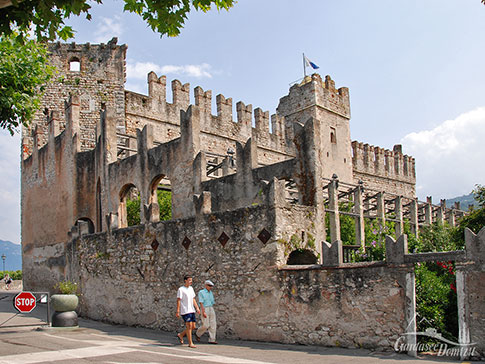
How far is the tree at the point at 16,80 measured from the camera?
14930 mm

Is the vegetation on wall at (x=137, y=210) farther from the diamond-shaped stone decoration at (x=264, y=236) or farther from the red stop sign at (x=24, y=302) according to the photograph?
the diamond-shaped stone decoration at (x=264, y=236)

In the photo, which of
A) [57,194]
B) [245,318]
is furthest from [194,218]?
[57,194]

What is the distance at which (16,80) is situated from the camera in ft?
51.3

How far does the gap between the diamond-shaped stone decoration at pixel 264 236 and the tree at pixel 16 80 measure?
7942 millimetres

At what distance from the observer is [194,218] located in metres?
14.0

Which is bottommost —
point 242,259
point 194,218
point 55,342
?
point 55,342

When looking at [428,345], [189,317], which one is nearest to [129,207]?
[189,317]

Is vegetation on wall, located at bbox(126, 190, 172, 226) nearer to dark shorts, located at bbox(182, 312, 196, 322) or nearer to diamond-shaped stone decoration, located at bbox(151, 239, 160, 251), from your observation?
diamond-shaped stone decoration, located at bbox(151, 239, 160, 251)

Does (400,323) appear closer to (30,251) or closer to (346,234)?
(346,234)

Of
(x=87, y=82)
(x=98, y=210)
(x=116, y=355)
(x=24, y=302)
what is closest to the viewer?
(x=116, y=355)

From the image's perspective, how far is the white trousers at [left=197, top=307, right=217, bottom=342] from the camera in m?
12.0

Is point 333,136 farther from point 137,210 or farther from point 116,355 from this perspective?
point 116,355

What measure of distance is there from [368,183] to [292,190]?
1769 centimetres

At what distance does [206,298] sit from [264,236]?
77.3 inches
